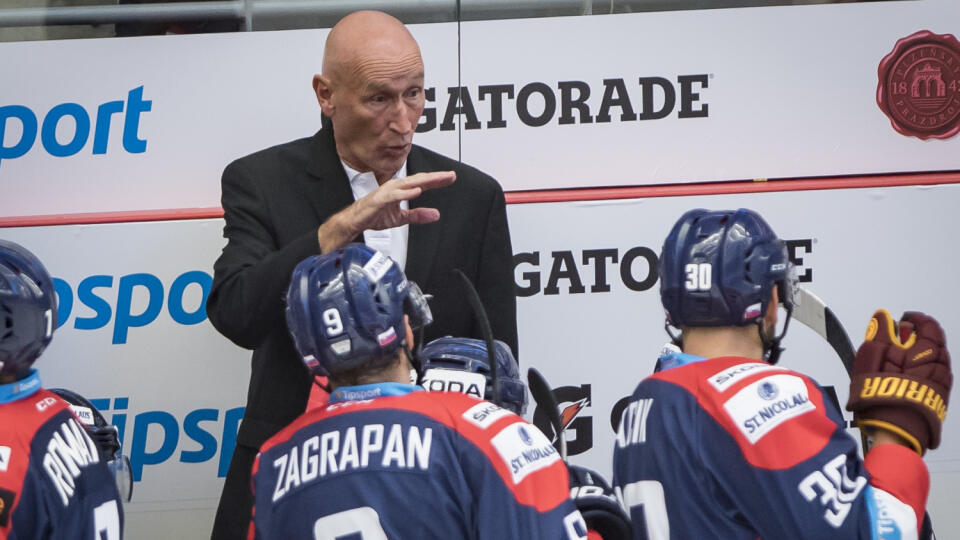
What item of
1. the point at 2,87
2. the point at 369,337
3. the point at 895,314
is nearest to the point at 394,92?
the point at 369,337

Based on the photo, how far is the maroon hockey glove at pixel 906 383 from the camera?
2674 mm

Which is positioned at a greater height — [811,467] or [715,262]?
[715,262]

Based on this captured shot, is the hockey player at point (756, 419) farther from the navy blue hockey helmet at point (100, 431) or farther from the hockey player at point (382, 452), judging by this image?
the navy blue hockey helmet at point (100, 431)

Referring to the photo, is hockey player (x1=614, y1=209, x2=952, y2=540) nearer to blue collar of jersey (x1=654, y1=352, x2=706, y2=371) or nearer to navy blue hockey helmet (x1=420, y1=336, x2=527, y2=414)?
blue collar of jersey (x1=654, y1=352, x2=706, y2=371)

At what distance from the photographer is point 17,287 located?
2836mm

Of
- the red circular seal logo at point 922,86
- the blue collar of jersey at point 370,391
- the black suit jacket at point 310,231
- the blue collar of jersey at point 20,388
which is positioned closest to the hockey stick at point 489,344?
the blue collar of jersey at point 370,391

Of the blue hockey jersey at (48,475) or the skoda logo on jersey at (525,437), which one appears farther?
the blue hockey jersey at (48,475)

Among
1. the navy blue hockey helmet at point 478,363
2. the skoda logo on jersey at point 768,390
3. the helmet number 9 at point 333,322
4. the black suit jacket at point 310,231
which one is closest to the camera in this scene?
the helmet number 9 at point 333,322

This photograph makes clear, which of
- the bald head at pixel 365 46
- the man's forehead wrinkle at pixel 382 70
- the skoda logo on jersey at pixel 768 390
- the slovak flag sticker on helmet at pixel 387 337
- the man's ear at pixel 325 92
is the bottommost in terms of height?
the skoda logo on jersey at pixel 768 390

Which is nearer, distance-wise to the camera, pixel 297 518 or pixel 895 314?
pixel 297 518

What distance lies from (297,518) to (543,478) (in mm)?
502

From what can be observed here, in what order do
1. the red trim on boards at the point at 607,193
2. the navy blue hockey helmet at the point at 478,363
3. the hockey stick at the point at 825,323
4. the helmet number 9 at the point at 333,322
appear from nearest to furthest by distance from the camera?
the helmet number 9 at the point at 333,322 → the navy blue hockey helmet at the point at 478,363 → the hockey stick at the point at 825,323 → the red trim on boards at the point at 607,193

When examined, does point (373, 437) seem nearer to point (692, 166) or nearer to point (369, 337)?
point (369, 337)

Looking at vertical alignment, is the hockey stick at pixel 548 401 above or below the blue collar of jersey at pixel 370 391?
below
